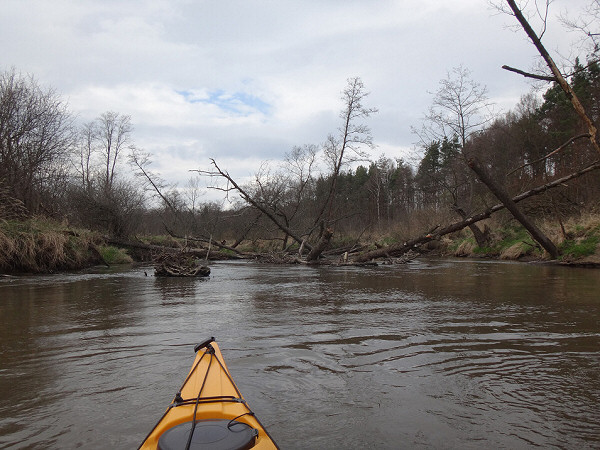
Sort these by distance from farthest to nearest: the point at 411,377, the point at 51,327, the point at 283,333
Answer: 1. the point at 51,327
2. the point at 283,333
3. the point at 411,377

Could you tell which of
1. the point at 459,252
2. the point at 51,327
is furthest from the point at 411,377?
the point at 459,252

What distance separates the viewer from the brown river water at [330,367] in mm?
2951

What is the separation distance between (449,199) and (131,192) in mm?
22810

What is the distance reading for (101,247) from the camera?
19.5 m

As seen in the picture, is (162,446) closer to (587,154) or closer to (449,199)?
(587,154)

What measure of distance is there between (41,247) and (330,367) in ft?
44.5

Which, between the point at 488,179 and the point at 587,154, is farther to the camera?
the point at 587,154

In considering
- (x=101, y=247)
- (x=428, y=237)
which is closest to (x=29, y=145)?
(x=101, y=247)

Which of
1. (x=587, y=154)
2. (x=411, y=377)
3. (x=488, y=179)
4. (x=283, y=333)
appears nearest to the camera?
(x=411, y=377)

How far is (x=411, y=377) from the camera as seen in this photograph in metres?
4.02

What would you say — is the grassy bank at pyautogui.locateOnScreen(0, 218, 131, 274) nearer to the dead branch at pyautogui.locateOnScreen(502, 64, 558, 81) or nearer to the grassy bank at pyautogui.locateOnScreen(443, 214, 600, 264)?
the dead branch at pyautogui.locateOnScreen(502, 64, 558, 81)

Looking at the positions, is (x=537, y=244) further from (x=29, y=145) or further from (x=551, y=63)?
(x=29, y=145)

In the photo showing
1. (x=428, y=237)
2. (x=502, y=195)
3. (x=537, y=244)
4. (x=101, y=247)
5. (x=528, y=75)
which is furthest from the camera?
(x=101, y=247)

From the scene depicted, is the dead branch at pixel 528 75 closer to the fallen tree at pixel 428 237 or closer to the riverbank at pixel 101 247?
the fallen tree at pixel 428 237
